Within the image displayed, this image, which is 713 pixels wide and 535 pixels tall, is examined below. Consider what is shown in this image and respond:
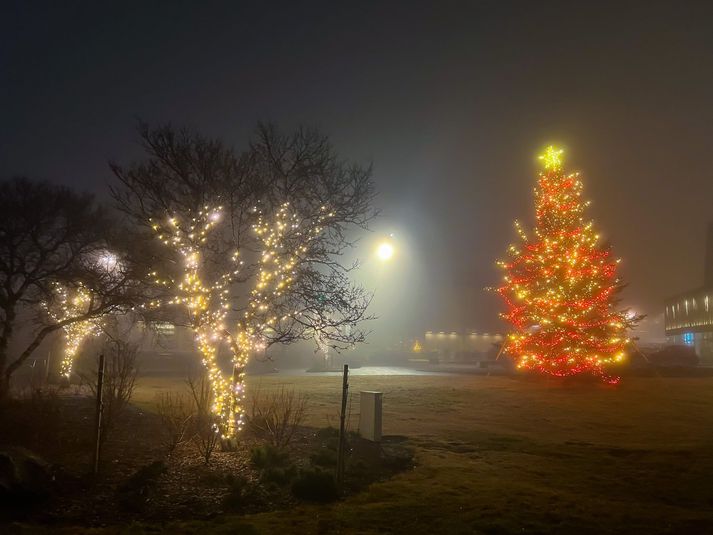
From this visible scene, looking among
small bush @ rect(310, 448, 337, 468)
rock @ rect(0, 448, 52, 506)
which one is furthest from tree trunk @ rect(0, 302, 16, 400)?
small bush @ rect(310, 448, 337, 468)

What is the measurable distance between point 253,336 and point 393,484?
4.10 metres

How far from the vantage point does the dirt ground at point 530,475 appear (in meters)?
6.08

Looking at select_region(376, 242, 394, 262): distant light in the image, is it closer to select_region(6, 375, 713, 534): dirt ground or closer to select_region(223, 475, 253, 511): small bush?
select_region(6, 375, 713, 534): dirt ground

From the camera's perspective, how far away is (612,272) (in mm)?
24547

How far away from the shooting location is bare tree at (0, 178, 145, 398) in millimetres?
12867

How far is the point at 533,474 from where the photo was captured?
859 centimetres

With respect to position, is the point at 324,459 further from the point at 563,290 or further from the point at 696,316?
the point at 696,316

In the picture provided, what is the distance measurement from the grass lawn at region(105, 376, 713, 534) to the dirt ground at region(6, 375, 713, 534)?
2 centimetres

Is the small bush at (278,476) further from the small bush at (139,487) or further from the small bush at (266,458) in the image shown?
the small bush at (139,487)

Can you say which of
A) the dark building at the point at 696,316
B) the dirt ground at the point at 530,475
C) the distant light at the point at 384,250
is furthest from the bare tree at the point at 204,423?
the dark building at the point at 696,316

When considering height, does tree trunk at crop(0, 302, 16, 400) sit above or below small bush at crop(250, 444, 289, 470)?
above

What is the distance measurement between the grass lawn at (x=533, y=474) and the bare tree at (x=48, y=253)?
4.15m

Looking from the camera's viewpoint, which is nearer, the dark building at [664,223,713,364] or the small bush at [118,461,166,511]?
the small bush at [118,461,166,511]

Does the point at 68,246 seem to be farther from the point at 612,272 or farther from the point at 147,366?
the point at 147,366
